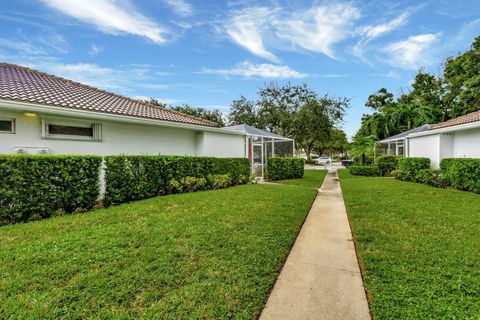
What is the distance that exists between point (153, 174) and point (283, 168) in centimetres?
948

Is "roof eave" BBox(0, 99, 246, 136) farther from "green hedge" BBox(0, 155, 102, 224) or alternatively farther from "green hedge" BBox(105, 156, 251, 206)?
"green hedge" BBox(0, 155, 102, 224)

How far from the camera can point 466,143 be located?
13.3 meters

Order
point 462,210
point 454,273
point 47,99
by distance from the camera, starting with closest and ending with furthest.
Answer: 1. point 454,273
2. point 462,210
3. point 47,99

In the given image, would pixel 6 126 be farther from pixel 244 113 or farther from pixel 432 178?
pixel 244 113

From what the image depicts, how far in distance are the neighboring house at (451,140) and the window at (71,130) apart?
16928 mm

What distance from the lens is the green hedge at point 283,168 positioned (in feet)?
51.0

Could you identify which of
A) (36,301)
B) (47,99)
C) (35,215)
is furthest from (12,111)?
(36,301)

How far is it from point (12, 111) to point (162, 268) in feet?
24.3

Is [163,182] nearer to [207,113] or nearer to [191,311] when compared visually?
[191,311]

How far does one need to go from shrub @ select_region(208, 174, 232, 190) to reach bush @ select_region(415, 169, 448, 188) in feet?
35.5

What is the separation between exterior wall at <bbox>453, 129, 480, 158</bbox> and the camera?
12.4 m

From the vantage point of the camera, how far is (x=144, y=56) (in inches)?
591

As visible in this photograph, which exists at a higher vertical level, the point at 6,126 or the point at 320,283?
the point at 6,126

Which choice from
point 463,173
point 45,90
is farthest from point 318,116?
point 45,90
